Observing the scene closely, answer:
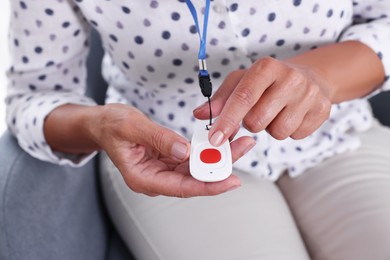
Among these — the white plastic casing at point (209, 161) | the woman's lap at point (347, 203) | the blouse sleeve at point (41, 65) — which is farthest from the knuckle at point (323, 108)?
the blouse sleeve at point (41, 65)

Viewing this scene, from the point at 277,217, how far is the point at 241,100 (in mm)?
295

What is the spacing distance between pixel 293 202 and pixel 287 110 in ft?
1.00

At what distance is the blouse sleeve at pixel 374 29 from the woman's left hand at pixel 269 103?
0.62 ft

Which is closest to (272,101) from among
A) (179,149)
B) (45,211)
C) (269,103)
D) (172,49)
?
(269,103)

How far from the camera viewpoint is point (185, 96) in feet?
2.40

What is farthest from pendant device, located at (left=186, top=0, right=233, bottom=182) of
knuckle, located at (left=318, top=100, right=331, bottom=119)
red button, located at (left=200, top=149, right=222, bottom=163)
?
knuckle, located at (left=318, top=100, right=331, bottom=119)

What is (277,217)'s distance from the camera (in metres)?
0.72

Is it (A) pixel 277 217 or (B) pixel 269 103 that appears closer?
(B) pixel 269 103

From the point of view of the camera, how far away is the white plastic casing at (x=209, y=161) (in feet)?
1.55

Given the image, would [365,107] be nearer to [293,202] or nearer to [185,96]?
[293,202]

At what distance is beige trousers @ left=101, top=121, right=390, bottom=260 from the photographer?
0.67 metres

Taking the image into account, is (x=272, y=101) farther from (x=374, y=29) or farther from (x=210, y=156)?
(x=374, y=29)

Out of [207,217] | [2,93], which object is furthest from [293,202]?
[2,93]

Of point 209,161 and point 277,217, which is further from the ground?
point 209,161
